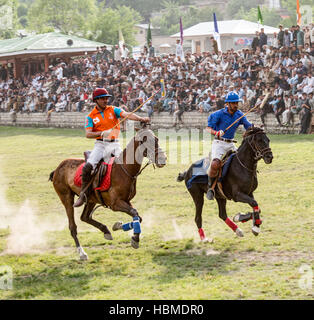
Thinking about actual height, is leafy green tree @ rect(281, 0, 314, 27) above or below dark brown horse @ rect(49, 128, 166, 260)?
above

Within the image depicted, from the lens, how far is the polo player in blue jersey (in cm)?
1086

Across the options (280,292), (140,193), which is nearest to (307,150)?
(140,193)

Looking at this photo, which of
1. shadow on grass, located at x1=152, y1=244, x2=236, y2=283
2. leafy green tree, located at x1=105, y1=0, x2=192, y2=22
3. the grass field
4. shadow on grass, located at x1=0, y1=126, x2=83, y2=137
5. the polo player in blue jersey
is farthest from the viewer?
leafy green tree, located at x1=105, y1=0, x2=192, y2=22

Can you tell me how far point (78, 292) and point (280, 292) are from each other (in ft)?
9.16

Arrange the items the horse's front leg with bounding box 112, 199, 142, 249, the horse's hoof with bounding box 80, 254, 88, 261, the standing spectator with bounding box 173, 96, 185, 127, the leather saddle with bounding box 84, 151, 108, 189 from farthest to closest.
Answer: the standing spectator with bounding box 173, 96, 185, 127 → the leather saddle with bounding box 84, 151, 108, 189 → the horse's hoof with bounding box 80, 254, 88, 261 → the horse's front leg with bounding box 112, 199, 142, 249

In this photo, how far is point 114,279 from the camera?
895 centimetres

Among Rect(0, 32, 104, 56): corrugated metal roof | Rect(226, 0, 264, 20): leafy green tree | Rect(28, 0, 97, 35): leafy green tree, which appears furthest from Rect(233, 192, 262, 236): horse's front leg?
Rect(226, 0, 264, 20): leafy green tree

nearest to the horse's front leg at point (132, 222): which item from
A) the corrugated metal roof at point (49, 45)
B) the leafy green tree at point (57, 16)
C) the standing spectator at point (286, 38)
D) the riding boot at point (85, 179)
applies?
the riding boot at point (85, 179)

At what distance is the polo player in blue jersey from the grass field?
4.19ft

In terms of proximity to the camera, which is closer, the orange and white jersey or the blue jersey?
the orange and white jersey

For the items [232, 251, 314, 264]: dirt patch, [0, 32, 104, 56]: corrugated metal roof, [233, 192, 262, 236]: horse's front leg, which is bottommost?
[232, 251, 314, 264]: dirt patch

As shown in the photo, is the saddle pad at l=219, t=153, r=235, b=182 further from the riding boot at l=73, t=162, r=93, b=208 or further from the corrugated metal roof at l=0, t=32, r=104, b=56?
the corrugated metal roof at l=0, t=32, r=104, b=56

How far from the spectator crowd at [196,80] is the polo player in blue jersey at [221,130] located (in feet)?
45.5
